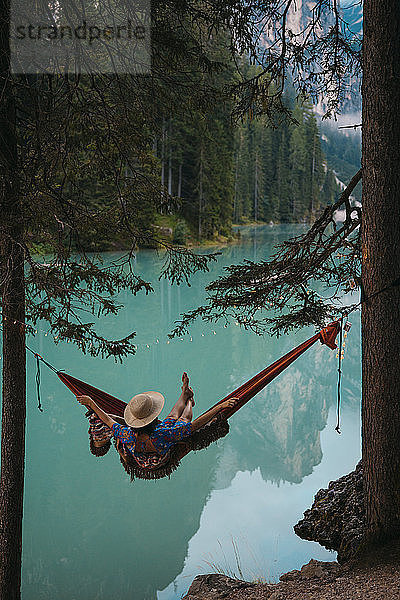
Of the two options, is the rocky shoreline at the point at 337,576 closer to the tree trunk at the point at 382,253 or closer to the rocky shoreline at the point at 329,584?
the rocky shoreline at the point at 329,584

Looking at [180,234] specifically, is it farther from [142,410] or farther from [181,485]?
[142,410]

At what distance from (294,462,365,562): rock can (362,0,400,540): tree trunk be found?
739mm

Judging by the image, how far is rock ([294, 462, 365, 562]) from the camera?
3379 millimetres

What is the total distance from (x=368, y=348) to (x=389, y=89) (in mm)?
1179

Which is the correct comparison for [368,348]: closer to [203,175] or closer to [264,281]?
[264,281]

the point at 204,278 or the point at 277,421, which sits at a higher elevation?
Result: the point at 204,278

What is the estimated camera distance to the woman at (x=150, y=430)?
9.07ft

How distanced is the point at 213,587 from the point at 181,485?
2.27 meters

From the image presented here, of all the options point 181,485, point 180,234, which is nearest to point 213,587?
point 181,485

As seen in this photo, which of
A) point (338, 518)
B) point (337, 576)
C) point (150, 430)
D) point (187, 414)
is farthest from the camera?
point (338, 518)

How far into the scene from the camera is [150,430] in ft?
9.21

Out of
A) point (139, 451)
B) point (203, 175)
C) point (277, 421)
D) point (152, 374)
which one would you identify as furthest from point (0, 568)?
point (203, 175)

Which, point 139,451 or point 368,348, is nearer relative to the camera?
point 368,348

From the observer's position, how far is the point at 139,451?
2.82 m
